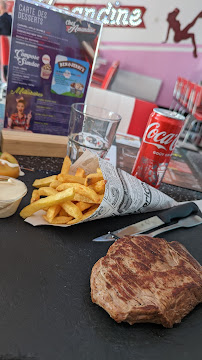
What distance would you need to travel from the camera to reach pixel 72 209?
1044 millimetres

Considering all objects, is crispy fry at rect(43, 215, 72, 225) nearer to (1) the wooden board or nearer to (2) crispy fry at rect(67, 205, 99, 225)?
(2) crispy fry at rect(67, 205, 99, 225)

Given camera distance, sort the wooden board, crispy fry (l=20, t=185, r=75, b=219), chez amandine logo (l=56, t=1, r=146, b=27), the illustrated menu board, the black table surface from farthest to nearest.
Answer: chez amandine logo (l=56, t=1, r=146, b=27), the wooden board, the illustrated menu board, crispy fry (l=20, t=185, r=75, b=219), the black table surface

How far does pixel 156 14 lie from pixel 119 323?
8.90m

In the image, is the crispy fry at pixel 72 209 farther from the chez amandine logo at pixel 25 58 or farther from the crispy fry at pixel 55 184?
the chez amandine logo at pixel 25 58

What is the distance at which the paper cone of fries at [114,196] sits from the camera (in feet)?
3.56

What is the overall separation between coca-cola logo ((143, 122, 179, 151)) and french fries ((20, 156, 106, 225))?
1.12 ft

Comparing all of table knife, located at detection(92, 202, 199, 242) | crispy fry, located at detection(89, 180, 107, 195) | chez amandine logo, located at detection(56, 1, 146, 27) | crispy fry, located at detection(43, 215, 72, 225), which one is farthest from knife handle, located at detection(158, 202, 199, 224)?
chez amandine logo, located at detection(56, 1, 146, 27)

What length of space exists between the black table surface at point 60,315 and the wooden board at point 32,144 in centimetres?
59

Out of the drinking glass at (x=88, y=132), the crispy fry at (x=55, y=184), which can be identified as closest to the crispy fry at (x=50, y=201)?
the crispy fry at (x=55, y=184)

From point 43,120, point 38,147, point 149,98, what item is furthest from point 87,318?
point 149,98

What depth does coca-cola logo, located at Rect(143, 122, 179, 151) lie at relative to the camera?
1.32 m

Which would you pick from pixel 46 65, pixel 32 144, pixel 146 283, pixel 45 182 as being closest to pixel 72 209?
pixel 45 182

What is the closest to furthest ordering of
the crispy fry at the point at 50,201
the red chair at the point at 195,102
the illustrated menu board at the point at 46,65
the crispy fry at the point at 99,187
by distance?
the crispy fry at the point at 50,201, the crispy fry at the point at 99,187, the illustrated menu board at the point at 46,65, the red chair at the point at 195,102

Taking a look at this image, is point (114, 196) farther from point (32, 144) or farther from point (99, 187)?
point (32, 144)
